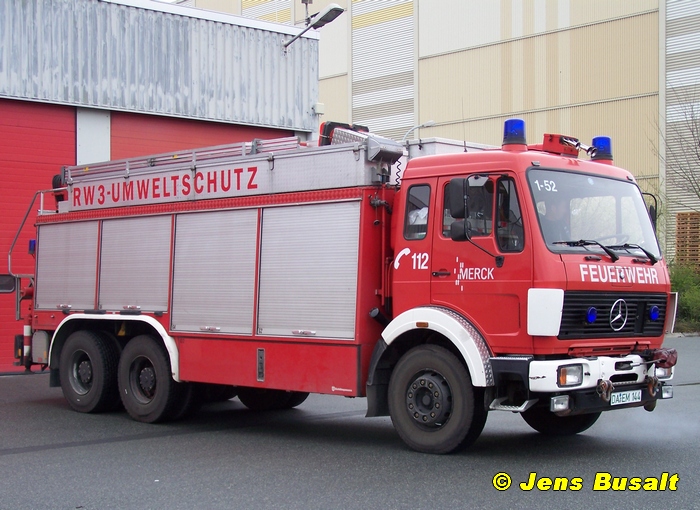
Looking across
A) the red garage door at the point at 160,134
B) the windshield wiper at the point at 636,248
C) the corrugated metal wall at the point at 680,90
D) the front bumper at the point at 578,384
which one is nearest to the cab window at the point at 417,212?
the front bumper at the point at 578,384

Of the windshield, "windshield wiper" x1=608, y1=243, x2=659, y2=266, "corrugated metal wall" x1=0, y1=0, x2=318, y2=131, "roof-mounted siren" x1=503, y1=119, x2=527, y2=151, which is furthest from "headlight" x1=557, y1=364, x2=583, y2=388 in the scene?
"corrugated metal wall" x1=0, y1=0, x2=318, y2=131

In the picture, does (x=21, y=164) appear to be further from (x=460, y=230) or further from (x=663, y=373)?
(x=663, y=373)

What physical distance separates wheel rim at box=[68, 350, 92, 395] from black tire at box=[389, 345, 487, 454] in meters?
5.04

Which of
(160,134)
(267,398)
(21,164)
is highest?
(160,134)

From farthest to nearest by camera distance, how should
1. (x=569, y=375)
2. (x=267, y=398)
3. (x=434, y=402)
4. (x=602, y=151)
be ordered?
(x=267, y=398)
(x=602, y=151)
(x=434, y=402)
(x=569, y=375)

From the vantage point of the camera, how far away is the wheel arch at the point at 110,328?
1103 cm

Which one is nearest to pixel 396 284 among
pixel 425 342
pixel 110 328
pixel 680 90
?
pixel 425 342

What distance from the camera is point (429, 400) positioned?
→ 8.65 metres

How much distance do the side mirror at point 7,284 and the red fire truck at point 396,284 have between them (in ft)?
7.10

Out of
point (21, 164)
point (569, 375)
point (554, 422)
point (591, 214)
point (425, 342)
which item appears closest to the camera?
point (569, 375)

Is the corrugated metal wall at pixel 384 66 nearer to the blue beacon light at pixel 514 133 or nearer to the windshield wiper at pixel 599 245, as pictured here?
the blue beacon light at pixel 514 133

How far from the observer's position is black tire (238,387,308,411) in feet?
39.9

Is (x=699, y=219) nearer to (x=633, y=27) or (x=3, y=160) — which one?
(x=633, y=27)

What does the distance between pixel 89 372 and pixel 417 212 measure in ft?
18.0
